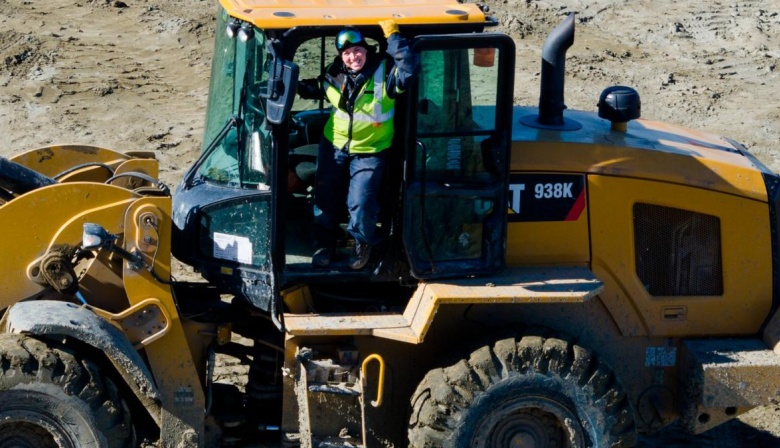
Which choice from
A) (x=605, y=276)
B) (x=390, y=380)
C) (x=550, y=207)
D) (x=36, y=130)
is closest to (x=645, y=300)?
(x=605, y=276)

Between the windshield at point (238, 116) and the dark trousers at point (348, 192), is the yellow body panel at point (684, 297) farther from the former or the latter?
the windshield at point (238, 116)

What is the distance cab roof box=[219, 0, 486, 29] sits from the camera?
266 inches

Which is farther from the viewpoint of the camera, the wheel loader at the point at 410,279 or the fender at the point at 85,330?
the wheel loader at the point at 410,279

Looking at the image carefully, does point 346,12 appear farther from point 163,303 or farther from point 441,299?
→ point 163,303

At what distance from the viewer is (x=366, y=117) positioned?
22.8ft

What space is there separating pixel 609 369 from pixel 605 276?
24.2 inches

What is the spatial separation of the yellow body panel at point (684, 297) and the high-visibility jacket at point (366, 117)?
52.8 inches

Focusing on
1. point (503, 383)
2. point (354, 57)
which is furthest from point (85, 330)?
point (503, 383)

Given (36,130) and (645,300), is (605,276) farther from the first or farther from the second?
(36,130)

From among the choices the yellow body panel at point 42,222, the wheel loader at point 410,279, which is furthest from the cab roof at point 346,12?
the yellow body panel at point 42,222

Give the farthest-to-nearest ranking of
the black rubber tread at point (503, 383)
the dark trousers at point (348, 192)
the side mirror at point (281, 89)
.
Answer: the black rubber tread at point (503, 383), the dark trousers at point (348, 192), the side mirror at point (281, 89)

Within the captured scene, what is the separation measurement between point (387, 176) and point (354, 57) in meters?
0.69

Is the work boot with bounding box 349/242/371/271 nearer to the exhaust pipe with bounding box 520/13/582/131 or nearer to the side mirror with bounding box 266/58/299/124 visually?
the side mirror with bounding box 266/58/299/124

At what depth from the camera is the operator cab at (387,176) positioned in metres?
6.99
